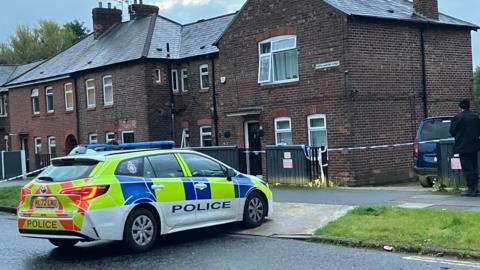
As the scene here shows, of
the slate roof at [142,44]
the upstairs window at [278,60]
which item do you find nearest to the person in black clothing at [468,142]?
the upstairs window at [278,60]

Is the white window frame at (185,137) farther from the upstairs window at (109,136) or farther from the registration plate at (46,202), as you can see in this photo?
the registration plate at (46,202)

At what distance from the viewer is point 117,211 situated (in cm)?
927

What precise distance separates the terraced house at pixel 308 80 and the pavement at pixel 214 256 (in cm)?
1047

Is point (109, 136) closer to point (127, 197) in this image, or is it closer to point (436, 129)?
point (436, 129)

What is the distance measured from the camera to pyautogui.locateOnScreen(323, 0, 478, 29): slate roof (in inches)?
811

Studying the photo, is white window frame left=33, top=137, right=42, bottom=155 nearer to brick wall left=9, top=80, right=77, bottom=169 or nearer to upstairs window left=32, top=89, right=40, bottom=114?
brick wall left=9, top=80, right=77, bottom=169

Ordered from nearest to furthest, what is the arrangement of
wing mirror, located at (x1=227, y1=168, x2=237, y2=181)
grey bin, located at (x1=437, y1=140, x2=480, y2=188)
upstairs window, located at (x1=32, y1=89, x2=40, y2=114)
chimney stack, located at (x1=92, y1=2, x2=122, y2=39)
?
wing mirror, located at (x1=227, y1=168, x2=237, y2=181)
grey bin, located at (x1=437, y1=140, x2=480, y2=188)
chimney stack, located at (x1=92, y1=2, x2=122, y2=39)
upstairs window, located at (x1=32, y1=89, x2=40, y2=114)

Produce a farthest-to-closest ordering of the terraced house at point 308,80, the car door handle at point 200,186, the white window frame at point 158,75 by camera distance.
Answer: the white window frame at point 158,75, the terraced house at point 308,80, the car door handle at point 200,186

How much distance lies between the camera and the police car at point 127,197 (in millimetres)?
9164

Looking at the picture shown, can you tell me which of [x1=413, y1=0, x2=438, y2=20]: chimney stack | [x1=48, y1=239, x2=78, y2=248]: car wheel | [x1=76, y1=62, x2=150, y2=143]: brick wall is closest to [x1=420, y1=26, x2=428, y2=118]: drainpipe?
[x1=413, y1=0, x2=438, y2=20]: chimney stack

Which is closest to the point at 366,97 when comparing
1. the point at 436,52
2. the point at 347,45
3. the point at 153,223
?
the point at 347,45

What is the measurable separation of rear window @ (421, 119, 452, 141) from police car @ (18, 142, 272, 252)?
7.20m

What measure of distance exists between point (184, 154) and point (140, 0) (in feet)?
93.2

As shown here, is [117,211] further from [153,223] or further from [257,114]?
[257,114]
